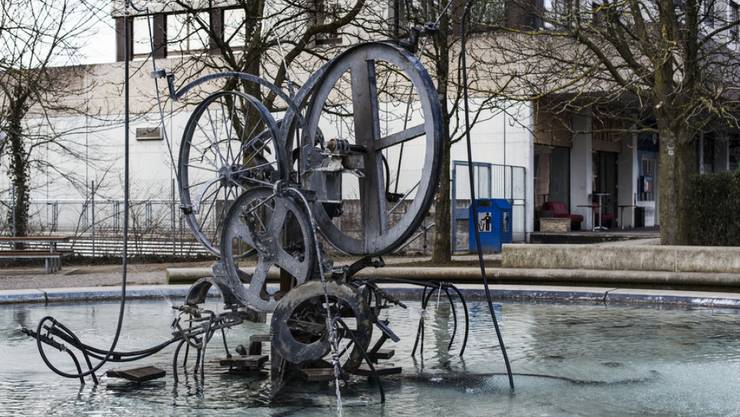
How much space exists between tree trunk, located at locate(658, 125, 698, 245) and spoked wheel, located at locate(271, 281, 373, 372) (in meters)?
13.6

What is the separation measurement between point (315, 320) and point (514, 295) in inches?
282

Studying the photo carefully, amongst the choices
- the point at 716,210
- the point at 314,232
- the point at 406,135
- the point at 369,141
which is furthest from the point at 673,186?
the point at 314,232

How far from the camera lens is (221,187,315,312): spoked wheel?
870 cm

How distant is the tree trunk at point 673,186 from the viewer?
2042 cm

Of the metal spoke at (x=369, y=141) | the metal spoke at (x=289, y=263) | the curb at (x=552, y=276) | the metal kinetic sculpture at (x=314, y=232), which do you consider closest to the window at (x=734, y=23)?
the curb at (x=552, y=276)

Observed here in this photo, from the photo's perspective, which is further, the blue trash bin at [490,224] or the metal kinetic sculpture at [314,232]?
the blue trash bin at [490,224]

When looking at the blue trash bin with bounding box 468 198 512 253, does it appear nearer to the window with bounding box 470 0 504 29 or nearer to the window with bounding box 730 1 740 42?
the window with bounding box 470 0 504 29

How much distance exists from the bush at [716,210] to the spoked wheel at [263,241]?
15052 millimetres

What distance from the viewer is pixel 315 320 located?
8.35 meters

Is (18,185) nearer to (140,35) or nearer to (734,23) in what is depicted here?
(140,35)

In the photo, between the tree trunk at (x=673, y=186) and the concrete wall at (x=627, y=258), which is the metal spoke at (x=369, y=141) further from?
the tree trunk at (x=673, y=186)

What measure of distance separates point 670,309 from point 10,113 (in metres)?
17.7

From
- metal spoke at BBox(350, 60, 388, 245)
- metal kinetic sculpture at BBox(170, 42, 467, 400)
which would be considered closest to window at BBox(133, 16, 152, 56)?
metal kinetic sculpture at BBox(170, 42, 467, 400)

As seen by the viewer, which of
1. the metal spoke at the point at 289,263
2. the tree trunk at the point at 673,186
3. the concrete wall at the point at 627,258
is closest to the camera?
the metal spoke at the point at 289,263
